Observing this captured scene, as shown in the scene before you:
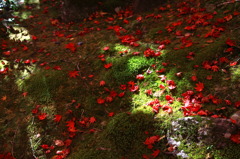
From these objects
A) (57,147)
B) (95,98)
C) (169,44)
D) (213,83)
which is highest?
(169,44)

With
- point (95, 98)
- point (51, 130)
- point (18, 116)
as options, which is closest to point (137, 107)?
point (95, 98)

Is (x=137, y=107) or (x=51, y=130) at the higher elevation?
(x=137, y=107)

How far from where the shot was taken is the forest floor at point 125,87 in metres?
3.15

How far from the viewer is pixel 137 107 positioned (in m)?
3.63

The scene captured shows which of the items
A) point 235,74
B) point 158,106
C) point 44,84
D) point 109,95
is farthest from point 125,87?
point 235,74

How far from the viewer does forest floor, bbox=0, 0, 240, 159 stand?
3.15 meters

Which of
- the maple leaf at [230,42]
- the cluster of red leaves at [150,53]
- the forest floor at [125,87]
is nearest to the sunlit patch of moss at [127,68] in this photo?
the forest floor at [125,87]

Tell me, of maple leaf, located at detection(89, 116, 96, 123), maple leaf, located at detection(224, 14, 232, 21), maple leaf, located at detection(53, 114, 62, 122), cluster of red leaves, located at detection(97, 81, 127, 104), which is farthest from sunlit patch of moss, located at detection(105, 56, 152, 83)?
maple leaf, located at detection(224, 14, 232, 21)

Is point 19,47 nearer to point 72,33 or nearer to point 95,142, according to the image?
point 72,33

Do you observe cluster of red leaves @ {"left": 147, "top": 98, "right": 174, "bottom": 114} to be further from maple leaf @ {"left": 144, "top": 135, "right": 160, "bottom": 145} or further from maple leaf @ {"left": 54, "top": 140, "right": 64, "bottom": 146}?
maple leaf @ {"left": 54, "top": 140, "right": 64, "bottom": 146}

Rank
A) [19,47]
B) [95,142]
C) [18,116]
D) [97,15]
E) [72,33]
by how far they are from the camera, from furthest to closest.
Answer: [97,15], [72,33], [19,47], [18,116], [95,142]

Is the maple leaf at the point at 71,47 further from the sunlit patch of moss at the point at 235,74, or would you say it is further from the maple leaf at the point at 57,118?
the sunlit patch of moss at the point at 235,74

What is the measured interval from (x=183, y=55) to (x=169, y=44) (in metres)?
0.73

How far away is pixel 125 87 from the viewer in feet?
13.5
